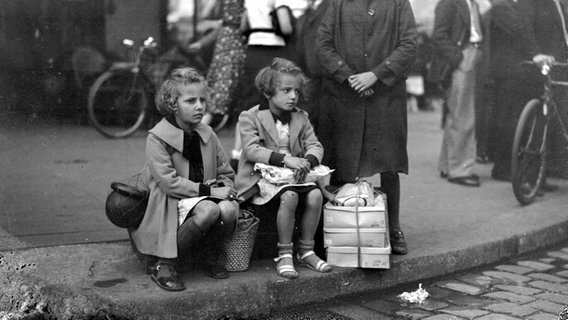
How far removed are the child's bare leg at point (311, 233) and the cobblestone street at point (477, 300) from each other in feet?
0.82

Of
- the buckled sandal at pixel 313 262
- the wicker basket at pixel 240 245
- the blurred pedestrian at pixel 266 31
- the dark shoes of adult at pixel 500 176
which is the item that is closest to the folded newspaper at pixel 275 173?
the wicker basket at pixel 240 245

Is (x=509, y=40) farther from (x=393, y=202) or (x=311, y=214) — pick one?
(x=311, y=214)

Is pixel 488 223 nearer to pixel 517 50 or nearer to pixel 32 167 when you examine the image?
pixel 517 50

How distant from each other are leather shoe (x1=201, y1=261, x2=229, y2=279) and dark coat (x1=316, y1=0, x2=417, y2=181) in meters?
1.12

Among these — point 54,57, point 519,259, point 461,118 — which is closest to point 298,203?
point 519,259

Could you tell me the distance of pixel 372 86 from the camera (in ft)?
16.1

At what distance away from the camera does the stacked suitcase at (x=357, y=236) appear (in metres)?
4.54

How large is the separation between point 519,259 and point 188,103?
111 inches

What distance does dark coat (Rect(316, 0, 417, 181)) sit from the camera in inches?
192

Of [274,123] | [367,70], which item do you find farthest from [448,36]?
[274,123]

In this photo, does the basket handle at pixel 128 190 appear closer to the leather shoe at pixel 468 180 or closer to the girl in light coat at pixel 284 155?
the girl in light coat at pixel 284 155

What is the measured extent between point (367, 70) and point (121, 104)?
2.90m

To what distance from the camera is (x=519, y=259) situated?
221 inches

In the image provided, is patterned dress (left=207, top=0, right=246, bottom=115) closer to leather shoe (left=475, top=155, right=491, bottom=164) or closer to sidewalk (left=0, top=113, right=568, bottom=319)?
sidewalk (left=0, top=113, right=568, bottom=319)
